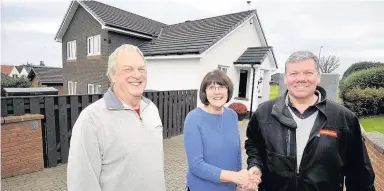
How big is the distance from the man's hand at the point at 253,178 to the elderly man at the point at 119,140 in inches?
31.7

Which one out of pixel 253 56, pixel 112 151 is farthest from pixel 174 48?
pixel 112 151

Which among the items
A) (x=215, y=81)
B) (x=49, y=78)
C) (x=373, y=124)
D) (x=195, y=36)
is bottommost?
(x=373, y=124)

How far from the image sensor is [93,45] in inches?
605

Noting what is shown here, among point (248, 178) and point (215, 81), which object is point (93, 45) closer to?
point (215, 81)

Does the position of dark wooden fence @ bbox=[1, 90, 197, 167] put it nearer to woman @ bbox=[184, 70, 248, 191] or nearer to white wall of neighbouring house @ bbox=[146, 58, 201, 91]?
woman @ bbox=[184, 70, 248, 191]

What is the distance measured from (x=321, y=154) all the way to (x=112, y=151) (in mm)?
1719

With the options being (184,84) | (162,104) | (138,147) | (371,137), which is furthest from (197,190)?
(184,84)

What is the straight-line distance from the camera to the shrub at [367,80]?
35.0 feet

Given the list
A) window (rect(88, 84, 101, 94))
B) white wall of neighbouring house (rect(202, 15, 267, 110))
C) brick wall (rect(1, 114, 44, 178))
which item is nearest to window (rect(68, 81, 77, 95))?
window (rect(88, 84, 101, 94))

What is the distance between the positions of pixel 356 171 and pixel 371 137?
259cm

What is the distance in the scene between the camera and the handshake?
1.97m

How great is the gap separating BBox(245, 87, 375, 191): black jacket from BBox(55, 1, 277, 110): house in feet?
27.9

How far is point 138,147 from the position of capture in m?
1.82

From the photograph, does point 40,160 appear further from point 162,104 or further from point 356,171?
point 356,171
